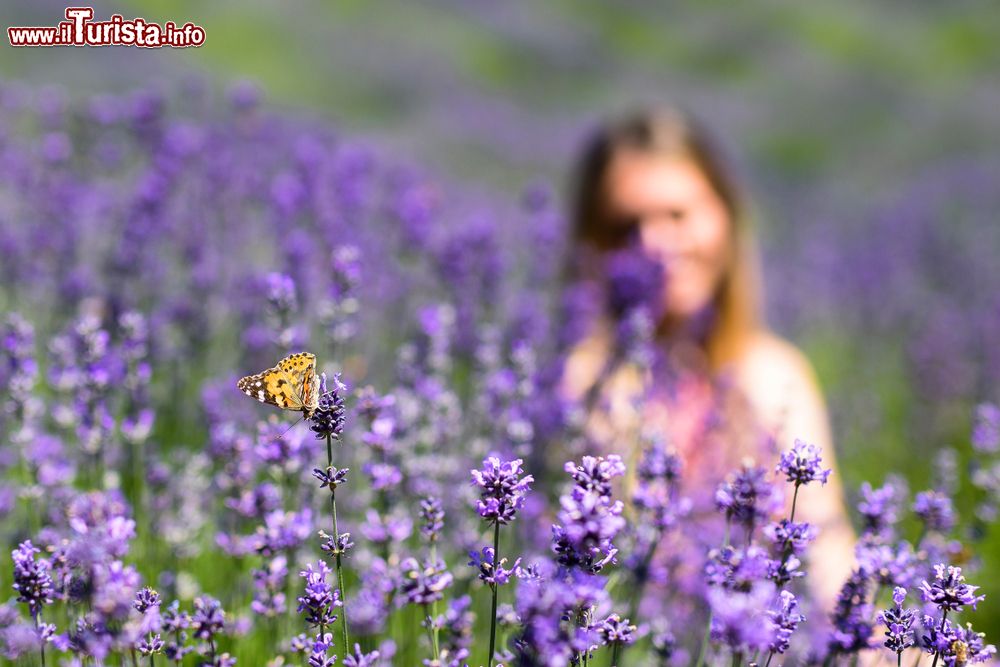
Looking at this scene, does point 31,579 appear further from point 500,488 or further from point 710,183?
point 710,183

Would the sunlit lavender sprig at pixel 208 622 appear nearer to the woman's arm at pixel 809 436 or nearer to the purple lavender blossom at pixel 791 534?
the purple lavender blossom at pixel 791 534

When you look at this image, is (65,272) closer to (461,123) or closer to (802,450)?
(802,450)

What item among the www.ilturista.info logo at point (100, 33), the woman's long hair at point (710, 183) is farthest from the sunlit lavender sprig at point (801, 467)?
the woman's long hair at point (710, 183)

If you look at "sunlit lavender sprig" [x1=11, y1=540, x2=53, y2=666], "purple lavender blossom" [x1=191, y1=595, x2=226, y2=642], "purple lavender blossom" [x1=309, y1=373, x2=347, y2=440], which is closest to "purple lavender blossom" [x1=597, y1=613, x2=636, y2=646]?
"purple lavender blossom" [x1=309, y1=373, x2=347, y2=440]

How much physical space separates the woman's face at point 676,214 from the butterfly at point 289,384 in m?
2.75

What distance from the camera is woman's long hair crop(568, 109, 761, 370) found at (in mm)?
4711

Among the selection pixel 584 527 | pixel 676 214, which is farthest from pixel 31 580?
pixel 676 214

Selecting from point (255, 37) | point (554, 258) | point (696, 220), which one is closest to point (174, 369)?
point (554, 258)

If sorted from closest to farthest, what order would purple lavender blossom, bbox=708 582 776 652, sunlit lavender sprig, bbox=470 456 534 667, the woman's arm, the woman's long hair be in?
1. purple lavender blossom, bbox=708 582 776 652
2. sunlit lavender sprig, bbox=470 456 534 667
3. the woman's arm
4. the woman's long hair

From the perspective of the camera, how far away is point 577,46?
60.0 ft

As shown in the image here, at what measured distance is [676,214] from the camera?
4371 mm

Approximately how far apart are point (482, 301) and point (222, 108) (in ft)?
6.48

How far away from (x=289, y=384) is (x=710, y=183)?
147 inches

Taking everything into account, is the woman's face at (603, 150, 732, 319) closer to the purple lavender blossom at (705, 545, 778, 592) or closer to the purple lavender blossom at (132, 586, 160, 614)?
the purple lavender blossom at (705, 545, 778, 592)
